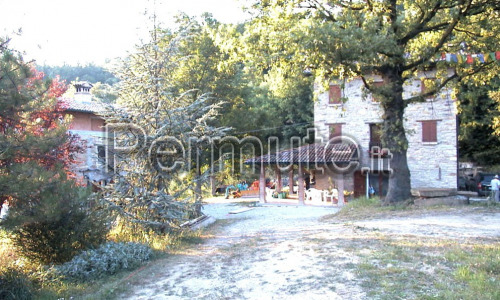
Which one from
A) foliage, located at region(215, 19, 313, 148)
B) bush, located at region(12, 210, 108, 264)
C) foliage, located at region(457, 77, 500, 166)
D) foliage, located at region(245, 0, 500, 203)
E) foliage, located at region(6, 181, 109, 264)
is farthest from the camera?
foliage, located at region(457, 77, 500, 166)

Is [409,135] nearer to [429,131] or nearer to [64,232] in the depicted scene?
[429,131]

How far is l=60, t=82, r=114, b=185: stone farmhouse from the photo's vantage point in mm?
10831

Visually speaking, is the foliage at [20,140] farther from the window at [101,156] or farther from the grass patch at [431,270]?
the grass patch at [431,270]

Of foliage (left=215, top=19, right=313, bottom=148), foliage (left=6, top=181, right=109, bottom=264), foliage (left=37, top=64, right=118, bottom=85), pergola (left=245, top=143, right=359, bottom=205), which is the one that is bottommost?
foliage (left=6, top=181, right=109, bottom=264)

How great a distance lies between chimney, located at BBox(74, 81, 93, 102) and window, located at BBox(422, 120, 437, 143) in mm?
20352

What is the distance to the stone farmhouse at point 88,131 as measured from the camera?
10.8 m

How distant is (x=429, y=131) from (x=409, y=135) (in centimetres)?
113

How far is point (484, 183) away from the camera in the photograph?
85.7 ft

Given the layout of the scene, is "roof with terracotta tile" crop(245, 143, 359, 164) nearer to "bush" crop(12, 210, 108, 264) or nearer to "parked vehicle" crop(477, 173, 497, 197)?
"parked vehicle" crop(477, 173, 497, 197)

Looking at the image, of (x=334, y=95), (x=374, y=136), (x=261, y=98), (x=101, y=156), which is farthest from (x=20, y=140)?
(x=261, y=98)

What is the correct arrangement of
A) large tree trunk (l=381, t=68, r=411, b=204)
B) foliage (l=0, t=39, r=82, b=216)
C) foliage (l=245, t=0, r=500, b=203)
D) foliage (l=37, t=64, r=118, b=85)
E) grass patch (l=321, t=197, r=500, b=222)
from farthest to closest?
foliage (l=37, t=64, r=118, b=85) < large tree trunk (l=381, t=68, r=411, b=204) < grass patch (l=321, t=197, r=500, b=222) < foliage (l=245, t=0, r=500, b=203) < foliage (l=0, t=39, r=82, b=216)

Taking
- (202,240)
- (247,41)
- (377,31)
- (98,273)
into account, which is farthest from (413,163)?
(98,273)

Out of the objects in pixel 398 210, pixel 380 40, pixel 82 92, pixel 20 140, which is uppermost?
pixel 82 92

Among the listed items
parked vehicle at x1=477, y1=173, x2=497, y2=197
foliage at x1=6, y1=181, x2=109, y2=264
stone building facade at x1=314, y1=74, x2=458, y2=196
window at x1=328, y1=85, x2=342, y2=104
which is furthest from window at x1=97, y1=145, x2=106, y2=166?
parked vehicle at x1=477, y1=173, x2=497, y2=197
